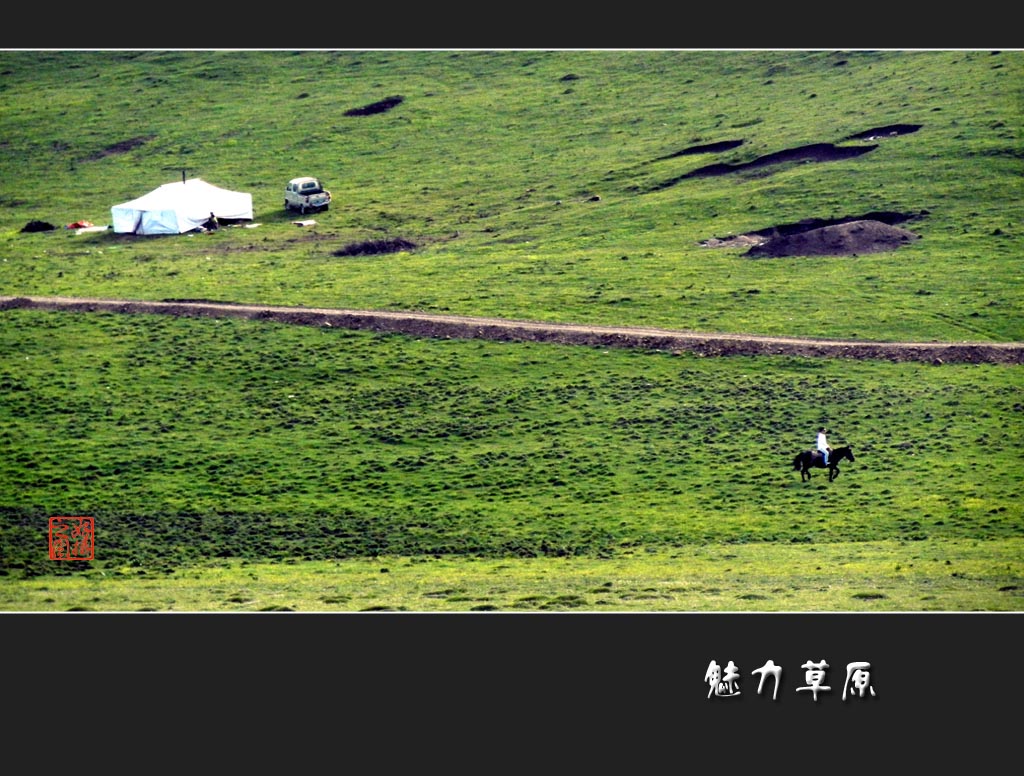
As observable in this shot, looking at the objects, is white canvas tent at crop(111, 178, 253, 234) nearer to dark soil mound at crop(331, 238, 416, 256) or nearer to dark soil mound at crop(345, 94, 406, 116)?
dark soil mound at crop(331, 238, 416, 256)

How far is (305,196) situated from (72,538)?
5210 centimetres

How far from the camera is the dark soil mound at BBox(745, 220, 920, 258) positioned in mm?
96688

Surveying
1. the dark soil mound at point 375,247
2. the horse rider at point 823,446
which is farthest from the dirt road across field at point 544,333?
the dark soil mound at point 375,247

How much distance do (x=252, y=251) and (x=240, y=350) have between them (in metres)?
21.5

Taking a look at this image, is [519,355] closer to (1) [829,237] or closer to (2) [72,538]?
(1) [829,237]

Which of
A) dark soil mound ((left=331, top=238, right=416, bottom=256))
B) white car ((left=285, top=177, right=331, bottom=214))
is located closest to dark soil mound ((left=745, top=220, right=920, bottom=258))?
dark soil mound ((left=331, top=238, right=416, bottom=256))

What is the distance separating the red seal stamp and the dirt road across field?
23.5m

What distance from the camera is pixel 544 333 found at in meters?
84.8

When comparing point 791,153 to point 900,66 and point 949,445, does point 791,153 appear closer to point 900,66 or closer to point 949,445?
point 900,66

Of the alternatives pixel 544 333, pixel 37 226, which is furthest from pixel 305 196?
pixel 544 333

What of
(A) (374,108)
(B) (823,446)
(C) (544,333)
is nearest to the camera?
(B) (823,446)

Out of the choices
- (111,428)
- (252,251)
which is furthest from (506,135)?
(111,428)

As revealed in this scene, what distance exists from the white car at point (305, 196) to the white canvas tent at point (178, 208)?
10.2 feet

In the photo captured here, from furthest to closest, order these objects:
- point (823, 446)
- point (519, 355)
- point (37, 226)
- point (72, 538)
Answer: point (37, 226) → point (519, 355) → point (823, 446) → point (72, 538)
